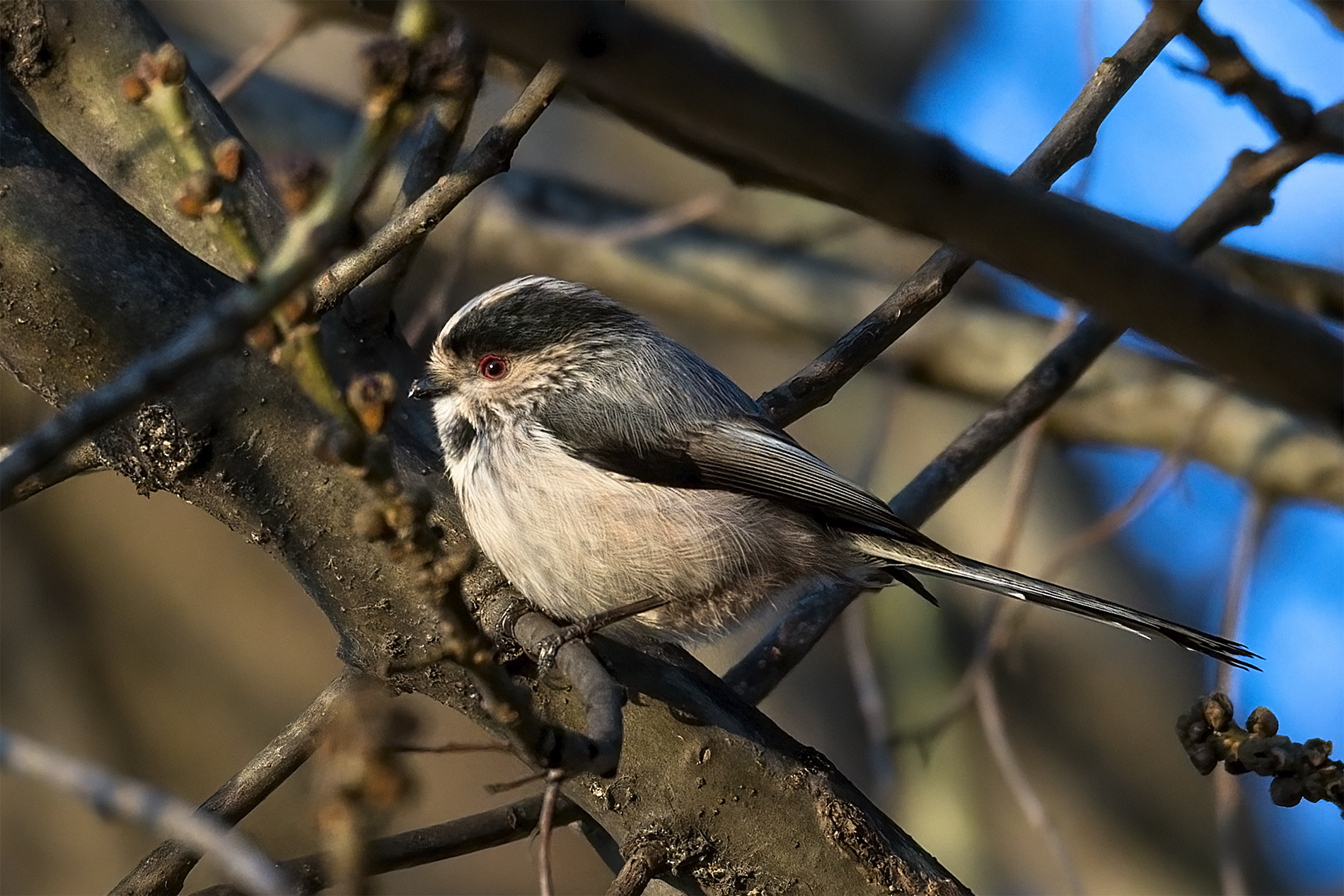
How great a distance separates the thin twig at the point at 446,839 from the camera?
245cm

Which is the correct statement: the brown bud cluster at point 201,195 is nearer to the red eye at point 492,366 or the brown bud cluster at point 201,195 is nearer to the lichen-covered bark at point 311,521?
the lichen-covered bark at point 311,521

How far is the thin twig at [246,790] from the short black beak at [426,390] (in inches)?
38.2

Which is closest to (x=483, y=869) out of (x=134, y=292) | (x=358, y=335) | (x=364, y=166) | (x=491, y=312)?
(x=491, y=312)

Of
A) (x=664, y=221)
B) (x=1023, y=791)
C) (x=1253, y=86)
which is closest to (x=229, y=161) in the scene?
(x=1253, y=86)

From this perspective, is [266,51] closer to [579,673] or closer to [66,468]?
[66,468]

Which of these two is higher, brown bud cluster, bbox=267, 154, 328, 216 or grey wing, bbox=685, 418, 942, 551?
grey wing, bbox=685, 418, 942, 551

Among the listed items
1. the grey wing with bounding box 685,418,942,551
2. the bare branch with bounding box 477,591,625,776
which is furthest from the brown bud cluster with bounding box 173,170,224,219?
the grey wing with bounding box 685,418,942,551

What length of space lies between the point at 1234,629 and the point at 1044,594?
1.23 metres

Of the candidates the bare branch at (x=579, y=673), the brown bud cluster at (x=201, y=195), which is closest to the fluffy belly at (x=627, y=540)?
the bare branch at (x=579, y=673)

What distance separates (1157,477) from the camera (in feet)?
13.3

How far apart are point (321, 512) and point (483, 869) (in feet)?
13.1

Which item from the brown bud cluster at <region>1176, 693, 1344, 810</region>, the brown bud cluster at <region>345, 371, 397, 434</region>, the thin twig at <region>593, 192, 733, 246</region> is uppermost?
the thin twig at <region>593, 192, 733, 246</region>

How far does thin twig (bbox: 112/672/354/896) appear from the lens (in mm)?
2354

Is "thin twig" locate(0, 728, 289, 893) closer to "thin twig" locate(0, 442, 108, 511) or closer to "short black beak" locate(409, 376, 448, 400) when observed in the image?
"thin twig" locate(0, 442, 108, 511)
